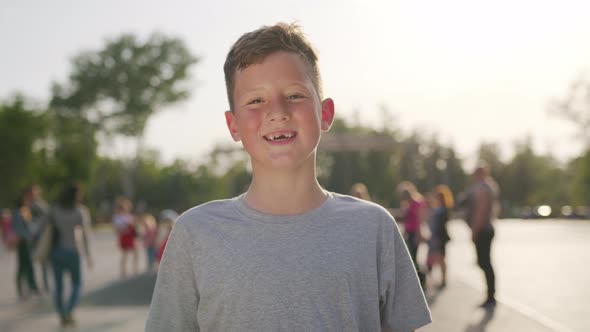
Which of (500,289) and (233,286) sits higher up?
(233,286)

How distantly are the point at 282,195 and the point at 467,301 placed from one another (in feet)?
28.7

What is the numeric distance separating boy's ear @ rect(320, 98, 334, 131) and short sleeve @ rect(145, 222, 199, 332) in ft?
1.76

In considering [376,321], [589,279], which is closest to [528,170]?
[589,279]

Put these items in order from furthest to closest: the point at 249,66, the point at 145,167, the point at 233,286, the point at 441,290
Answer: the point at 145,167
the point at 441,290
the point at 249,66
the point at 233,286

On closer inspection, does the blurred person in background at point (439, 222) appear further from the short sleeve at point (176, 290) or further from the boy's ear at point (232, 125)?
the short sleeve at point (176, 290)

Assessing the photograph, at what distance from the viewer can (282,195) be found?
208 cm

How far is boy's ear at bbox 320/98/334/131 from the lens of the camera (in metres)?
2.27

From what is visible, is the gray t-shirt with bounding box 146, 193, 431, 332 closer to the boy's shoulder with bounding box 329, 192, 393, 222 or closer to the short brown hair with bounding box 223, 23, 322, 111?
the boy's shoulder with bounding box 329, 192, 393, 222

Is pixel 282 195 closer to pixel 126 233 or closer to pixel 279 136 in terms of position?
pixel 279 136

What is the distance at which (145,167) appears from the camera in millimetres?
99562

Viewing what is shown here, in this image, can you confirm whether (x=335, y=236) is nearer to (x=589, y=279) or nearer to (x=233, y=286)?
(x=233, y=286)

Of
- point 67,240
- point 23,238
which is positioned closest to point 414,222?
point 67,240

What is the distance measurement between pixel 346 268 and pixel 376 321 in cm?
18

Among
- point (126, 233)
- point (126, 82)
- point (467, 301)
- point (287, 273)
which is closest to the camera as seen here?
point (287, 273)
